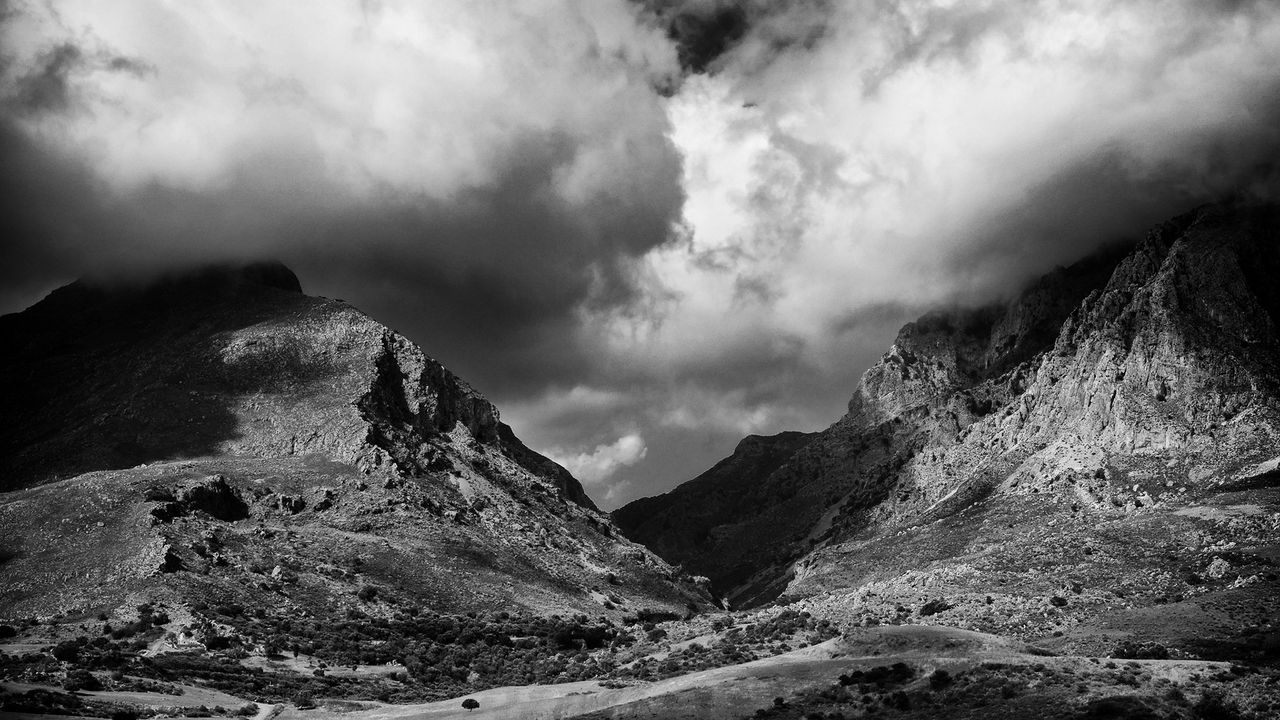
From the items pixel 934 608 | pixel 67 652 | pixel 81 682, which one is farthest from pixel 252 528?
pixel 934 608

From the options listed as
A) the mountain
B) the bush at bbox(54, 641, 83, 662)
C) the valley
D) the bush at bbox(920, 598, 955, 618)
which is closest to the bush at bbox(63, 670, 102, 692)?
the valley

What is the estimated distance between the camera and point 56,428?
641ft

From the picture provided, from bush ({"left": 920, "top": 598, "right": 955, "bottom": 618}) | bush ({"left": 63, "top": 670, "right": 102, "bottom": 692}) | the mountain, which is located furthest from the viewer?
the mountain

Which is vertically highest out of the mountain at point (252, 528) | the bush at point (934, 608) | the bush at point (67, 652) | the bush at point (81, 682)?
the mountain at point (252, 528)

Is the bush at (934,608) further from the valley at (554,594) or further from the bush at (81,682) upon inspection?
the bush at (81,682)

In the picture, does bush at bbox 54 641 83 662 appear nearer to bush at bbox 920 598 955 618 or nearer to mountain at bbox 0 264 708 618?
mountain at bbox 0 264 708 618

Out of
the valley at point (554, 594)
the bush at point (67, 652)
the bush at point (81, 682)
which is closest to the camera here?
the valley at point (554, 594)

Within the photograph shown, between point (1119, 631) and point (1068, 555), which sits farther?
point (1068, 555)

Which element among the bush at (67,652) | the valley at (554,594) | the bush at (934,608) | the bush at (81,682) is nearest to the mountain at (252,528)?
the valley at (554,594)

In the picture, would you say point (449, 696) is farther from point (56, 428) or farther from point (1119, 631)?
point (56, 428)

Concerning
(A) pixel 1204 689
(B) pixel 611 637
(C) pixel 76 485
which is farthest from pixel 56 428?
(A) pixel 1204 689

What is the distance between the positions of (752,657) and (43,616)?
81.0 metres

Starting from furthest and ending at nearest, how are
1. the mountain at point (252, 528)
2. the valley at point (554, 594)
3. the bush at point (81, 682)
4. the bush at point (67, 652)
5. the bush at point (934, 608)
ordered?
1. the mountain at point (252, 528)
2. the bush at point (934, 608)
3. the bush at point (67, 652)
4. the bush at point (81, 682)
5. the valley at point (554, 594)

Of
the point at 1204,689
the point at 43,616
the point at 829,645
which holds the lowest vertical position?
the point at 1204,689
